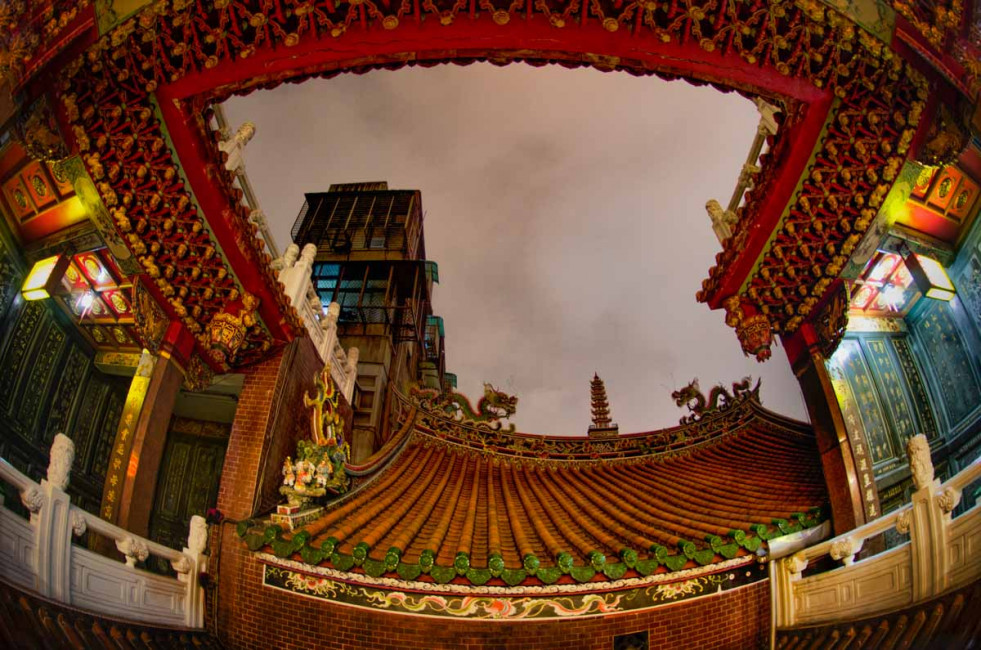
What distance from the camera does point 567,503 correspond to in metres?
7.46

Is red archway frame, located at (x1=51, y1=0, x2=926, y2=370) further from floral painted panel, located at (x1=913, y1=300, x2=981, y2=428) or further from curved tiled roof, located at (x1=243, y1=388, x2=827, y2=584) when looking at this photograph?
curved tiled roof, located at (x1=243, y1=388, x2=827, y2=584)

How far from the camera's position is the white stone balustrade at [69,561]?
133 inches

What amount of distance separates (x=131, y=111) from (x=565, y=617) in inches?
242

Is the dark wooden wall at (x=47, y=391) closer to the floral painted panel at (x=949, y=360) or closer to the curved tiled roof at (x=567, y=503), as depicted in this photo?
the curved tiled roof at (x=567, y=503)

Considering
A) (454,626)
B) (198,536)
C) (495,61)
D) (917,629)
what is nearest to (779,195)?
(495,61)

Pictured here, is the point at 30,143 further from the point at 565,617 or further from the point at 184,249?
the point at 565,617

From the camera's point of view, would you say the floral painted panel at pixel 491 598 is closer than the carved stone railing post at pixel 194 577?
Yes

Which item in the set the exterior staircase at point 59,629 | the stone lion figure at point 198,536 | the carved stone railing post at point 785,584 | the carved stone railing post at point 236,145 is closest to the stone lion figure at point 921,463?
the carved stone railing post at point 785,584

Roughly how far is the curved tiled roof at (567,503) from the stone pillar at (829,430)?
0.35 metres

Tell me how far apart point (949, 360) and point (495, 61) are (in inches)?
240

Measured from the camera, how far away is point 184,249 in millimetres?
5641

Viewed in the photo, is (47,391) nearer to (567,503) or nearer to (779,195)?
(567,503)

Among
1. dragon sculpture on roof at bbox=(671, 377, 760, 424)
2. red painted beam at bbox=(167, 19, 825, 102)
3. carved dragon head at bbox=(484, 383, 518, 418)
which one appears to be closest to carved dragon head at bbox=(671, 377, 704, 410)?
dragon sculpture on roof at bbox=(671, 377, 760, 424)

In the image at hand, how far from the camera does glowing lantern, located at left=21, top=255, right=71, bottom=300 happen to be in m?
5.48
